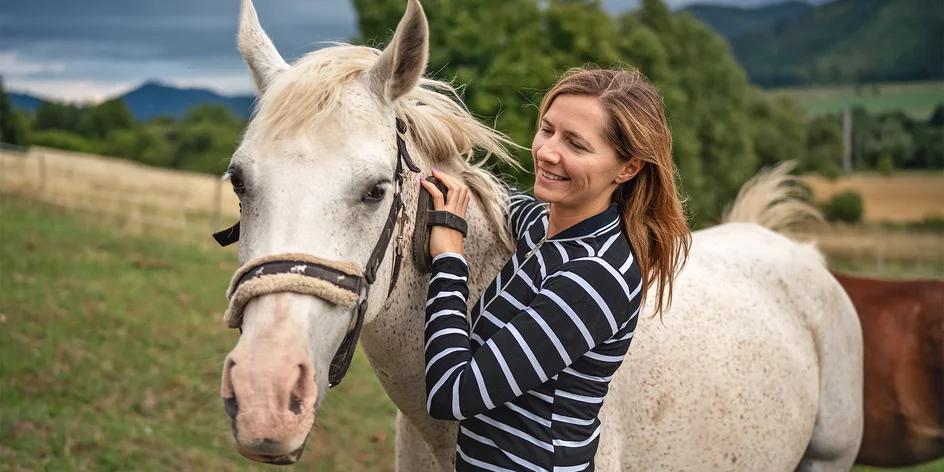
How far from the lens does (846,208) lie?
3048 centimetres

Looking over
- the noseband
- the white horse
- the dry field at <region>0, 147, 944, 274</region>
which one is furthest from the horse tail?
the dry field at <region>0, 147, 944, 274</region>

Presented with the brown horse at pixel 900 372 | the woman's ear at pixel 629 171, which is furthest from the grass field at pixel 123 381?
the brown horse at pixel 900 372

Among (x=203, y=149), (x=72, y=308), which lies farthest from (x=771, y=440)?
(x=203, y=149)

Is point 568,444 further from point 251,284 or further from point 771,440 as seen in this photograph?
point 771,440

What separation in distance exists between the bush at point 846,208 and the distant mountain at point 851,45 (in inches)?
645

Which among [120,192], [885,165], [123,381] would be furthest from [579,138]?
[885,165]

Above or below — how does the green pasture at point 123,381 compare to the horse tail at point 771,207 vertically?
below

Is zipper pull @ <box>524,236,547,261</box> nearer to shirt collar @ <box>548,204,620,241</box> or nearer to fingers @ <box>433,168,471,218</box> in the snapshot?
shirt collar @ <box>548,204,620,241</box>

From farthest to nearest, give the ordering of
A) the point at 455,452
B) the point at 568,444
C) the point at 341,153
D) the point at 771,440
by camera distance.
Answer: the point at 771,440 → the point at 455,452 → the point at 568,444 → the point at 341,153

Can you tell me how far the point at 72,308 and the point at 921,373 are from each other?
7.86m

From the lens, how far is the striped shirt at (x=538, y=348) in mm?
1916

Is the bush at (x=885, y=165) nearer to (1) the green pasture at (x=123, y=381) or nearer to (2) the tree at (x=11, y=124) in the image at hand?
(1) the green pasture at (x=123, y=381)

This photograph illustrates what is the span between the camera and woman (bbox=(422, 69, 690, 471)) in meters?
1.92

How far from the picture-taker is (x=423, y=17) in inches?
76.9
